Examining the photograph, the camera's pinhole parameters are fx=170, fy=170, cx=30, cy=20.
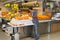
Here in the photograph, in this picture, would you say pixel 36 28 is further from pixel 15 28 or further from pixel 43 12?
pixel 43 12

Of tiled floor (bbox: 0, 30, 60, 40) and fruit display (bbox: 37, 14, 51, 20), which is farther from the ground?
fruit display (bbox: 37, 14, 51, 20)

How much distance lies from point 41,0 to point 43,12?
1.50ft

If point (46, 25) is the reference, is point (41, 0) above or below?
above

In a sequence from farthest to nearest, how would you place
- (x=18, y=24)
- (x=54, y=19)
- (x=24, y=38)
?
(x=54, y=19), (x=24, y=38), (x=18, y=24)

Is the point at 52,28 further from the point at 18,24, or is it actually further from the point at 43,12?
the point at 18,24

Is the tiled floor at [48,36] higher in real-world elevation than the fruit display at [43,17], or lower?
lower

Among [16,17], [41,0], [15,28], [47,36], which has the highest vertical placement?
[41,0]

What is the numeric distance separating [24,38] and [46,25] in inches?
35.3

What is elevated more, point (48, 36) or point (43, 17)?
point (43, 17)

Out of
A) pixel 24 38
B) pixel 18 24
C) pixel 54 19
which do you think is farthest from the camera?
pixel 54 19

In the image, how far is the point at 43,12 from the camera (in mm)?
5371

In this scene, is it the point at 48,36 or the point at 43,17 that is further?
the point at 48,36

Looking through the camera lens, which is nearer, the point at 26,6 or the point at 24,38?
the point at 24,38

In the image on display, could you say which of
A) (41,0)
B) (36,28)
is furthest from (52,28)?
(36,28)
